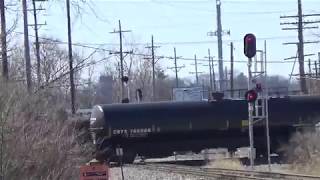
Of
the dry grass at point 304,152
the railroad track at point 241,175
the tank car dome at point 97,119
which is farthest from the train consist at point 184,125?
the railroad track at point 241,175

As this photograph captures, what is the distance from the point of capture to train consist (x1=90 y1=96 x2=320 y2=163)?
3650 centimetres

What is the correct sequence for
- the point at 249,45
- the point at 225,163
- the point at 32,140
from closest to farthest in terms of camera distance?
1. the point at 32,140
2. the point at 249,45
3. the point at 225,163

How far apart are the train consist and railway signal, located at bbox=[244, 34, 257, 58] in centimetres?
1410

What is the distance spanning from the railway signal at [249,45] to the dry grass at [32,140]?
337 inches

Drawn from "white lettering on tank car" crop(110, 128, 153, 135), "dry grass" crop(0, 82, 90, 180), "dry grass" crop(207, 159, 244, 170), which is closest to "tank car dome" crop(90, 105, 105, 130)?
"white lettering on tank car" crop(110, 128, 153, 135)

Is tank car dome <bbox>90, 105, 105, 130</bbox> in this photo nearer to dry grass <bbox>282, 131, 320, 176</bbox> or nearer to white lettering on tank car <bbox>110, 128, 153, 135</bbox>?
white lettering on tank car <bbox>110, 128, 153, 135</bbox>

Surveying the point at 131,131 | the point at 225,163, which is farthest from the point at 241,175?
the point at 131,131

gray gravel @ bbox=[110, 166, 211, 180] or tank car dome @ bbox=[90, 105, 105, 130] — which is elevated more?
tank car dome @ bbox=[90, 105, 105, 130]

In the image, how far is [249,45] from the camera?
22.5 metres

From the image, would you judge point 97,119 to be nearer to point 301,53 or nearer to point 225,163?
point 225,163

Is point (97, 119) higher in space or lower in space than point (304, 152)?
higher

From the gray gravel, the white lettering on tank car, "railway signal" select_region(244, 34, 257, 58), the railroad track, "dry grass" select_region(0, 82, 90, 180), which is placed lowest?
the gray gravel

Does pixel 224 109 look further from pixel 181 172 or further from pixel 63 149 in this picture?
pixel 63 149

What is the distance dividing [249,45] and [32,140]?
11.6 m
